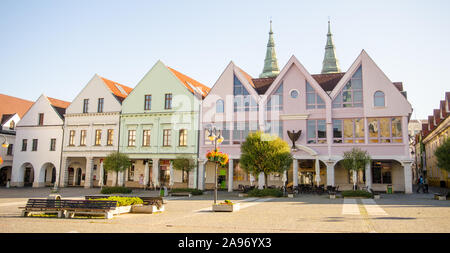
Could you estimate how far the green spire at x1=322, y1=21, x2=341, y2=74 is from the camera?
66188 mm

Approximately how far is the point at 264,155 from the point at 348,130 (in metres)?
9.93

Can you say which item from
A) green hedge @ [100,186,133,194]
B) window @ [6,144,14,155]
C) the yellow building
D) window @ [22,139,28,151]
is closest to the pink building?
green hedge @ [100,186,133,194]

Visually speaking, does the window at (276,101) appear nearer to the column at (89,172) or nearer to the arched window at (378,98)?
the arched window at (378,98)

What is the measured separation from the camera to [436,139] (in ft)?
148

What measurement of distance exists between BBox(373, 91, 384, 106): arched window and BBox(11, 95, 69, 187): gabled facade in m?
34.1

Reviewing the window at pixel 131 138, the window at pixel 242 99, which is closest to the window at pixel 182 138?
the window at pixel 131 138

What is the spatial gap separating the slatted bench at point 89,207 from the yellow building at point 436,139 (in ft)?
111

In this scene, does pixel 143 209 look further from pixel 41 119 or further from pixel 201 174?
pixel 41 119

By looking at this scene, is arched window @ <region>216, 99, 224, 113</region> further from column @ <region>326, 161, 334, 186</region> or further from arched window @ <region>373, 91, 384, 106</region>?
arched window @ <region>373, 91, 384, 106</region>

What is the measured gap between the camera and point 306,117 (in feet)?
108

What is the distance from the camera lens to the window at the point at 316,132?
32.3 m

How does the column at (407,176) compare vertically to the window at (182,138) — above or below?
below

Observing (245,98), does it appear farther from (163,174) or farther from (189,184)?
(163,174)
